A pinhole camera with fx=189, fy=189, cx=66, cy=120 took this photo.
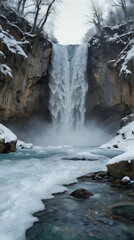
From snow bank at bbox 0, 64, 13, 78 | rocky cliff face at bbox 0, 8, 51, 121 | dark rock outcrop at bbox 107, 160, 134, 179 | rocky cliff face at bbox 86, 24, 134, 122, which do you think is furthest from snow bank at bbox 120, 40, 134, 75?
dark rock outcrop at bbox 107, 160, 134, 179

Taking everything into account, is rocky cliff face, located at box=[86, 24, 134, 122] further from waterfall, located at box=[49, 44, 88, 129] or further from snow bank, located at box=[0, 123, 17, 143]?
snow bank, located at box=[0, 123, 17, 143]

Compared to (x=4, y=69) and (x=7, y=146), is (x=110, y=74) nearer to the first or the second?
(x=4, y=69)

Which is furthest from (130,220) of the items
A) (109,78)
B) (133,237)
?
(109,78)

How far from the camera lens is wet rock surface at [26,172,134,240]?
2361 millimetres

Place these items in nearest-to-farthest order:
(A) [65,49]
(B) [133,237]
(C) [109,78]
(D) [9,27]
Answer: (B) [133,237] → (D) [9,27] → (C) [109,78] → (A) [65,49]

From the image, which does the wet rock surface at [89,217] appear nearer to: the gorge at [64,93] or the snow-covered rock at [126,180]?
the snow-covered rock at [126,180]

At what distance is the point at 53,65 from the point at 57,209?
2175 centimetres

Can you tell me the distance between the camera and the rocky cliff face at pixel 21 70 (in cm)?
1736

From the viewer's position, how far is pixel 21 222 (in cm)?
268

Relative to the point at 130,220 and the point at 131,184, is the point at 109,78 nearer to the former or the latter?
the point at 131,184

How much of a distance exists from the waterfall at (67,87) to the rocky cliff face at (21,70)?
1.17 m

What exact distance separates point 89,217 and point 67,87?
2129 cm

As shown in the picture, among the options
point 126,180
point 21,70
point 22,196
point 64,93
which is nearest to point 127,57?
point 64,93

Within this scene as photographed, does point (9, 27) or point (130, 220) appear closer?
point (130, 220)
